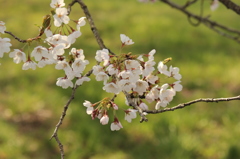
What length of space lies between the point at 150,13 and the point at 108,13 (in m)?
0.76

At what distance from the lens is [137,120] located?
120 inches

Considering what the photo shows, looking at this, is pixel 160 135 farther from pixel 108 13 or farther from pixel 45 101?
pixel 108 13

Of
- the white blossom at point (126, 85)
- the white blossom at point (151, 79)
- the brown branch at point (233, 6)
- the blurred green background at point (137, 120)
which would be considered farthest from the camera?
the blurred green background at point (137, 120)

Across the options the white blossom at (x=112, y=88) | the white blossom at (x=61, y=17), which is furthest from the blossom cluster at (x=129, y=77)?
the white blossom at (x=61, y=17)

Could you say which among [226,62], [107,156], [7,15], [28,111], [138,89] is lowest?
[138,89]

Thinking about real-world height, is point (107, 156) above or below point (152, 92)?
above

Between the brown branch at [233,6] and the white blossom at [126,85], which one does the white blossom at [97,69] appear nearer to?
the white blossom at [126,85]

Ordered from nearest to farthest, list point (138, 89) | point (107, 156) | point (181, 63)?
point (138, 89) → point (107, 156) → point (181, 63)

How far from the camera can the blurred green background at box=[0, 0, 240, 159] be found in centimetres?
277

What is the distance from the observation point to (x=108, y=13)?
6156 millimetres

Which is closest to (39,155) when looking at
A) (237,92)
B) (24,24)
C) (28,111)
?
(28,111)

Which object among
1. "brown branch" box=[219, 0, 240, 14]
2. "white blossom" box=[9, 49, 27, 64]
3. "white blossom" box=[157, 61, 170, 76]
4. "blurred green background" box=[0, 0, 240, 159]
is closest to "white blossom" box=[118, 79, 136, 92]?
"white blossom" box=[157, 61, 170, 76]

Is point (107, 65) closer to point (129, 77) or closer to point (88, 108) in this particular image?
point (129, 77)

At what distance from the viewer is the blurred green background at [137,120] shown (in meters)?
2.77
